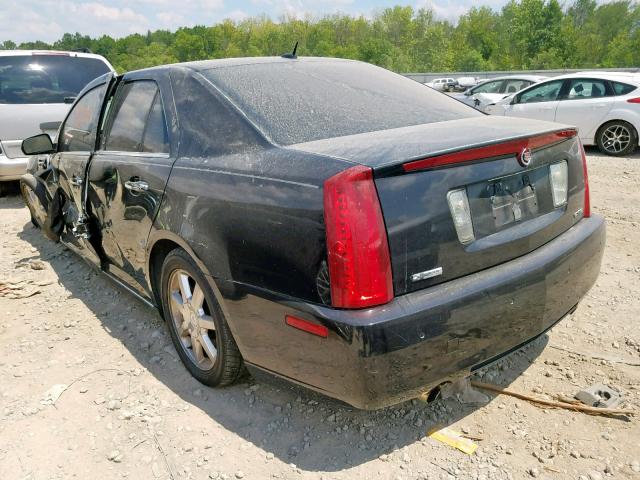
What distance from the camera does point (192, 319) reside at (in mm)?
2779

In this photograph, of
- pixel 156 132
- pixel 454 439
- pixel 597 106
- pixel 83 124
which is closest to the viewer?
pixel 454 439

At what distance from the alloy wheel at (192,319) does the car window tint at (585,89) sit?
8.95 meters

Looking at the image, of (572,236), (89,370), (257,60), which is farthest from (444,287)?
(89,370)

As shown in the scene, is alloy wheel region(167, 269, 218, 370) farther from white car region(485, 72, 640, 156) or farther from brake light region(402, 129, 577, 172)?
white car region(485, 72, 640, 156)

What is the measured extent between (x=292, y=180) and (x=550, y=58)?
2357 inches

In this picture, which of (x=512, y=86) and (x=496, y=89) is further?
(x=496, y=89)

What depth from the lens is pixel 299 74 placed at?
9.69 ft

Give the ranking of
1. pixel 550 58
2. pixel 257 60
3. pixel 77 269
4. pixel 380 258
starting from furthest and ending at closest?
pixel 550 58
pixel 77 269
pixel 257 60
pixel 380 258

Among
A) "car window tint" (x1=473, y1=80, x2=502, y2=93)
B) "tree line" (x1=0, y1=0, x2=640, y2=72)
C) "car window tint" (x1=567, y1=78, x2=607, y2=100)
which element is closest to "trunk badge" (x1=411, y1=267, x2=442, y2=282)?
"car window tint" (x1=567, y1=78, x2=607, y2=100)

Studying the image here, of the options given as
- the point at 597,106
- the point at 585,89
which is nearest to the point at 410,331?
the point at 597,106

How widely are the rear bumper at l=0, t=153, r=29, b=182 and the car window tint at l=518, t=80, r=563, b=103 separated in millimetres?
8755

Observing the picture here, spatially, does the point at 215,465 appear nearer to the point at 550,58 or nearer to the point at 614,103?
the point at 614,103

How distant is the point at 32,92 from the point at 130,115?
505cm

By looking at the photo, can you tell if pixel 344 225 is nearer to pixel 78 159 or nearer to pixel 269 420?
pixel 269 420
